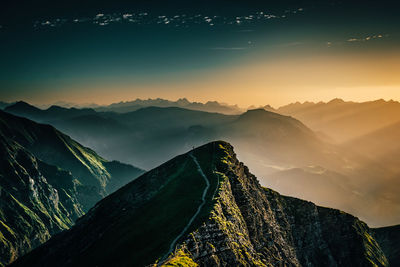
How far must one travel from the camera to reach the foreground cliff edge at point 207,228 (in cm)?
7861

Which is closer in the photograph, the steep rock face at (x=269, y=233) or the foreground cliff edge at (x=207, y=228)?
the steep rock face at (x=269, y=233)

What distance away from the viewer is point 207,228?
7950 centimetres

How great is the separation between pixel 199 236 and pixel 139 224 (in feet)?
132

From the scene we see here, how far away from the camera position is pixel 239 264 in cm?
7756

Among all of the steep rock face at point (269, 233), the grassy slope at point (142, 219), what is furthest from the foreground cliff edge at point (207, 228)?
the grassy slope at point (142, 219)

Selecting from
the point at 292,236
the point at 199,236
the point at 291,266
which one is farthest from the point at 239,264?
the point at 292,236

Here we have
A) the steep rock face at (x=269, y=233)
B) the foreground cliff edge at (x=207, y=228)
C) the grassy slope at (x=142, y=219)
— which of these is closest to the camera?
the steep rock face at (x=269, y=233)

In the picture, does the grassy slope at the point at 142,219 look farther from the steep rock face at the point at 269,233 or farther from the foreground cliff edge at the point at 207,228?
the steep rock face at the point at 269,233

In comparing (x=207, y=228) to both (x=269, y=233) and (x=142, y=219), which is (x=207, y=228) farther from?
(x=269, y=233)

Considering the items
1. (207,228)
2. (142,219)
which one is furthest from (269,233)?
(142,219)

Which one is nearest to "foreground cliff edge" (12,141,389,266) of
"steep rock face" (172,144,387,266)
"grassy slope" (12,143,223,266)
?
"steep rock face" (172,144,387,266)

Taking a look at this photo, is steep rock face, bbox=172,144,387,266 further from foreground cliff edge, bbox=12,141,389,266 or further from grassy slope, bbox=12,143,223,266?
grassy slope, bbox=12,143,223,266

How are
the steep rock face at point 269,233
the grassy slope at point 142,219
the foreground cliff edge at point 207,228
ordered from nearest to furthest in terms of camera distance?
1. the steep rock face at point 269,233
2. the foreground cliff edge at point 207,228
3. the grassy slope at point 142,219

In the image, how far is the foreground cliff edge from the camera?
258 ft
